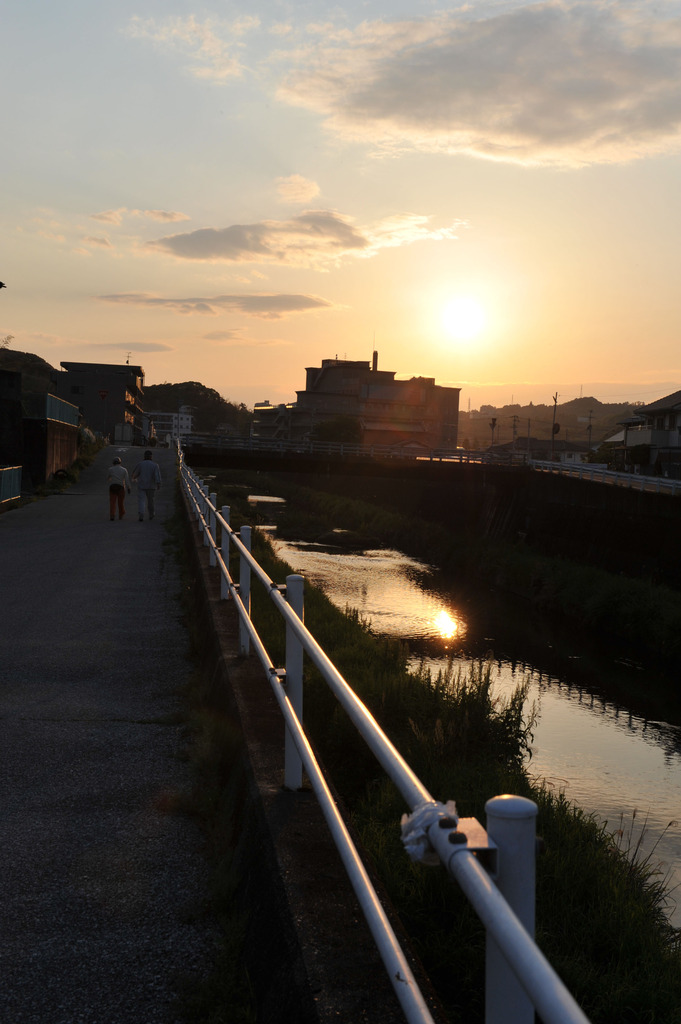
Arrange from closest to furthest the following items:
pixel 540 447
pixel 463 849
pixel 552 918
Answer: pixel 463 849 < pixel 552 918 < pixel 540 447

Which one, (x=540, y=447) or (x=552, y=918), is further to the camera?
(x=540, y=447)

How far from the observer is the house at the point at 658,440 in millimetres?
61375

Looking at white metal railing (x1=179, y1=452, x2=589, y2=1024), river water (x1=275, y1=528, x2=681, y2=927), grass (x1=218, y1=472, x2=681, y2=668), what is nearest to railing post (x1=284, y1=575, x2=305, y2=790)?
white metal railing (x1=179, y1=452, x2=589, y2=1024)

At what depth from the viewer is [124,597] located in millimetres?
11883

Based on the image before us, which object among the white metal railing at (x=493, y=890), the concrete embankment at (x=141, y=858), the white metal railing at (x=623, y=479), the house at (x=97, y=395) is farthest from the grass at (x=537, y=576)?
the house at (x=97, y=395)

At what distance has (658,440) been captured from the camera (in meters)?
63.2

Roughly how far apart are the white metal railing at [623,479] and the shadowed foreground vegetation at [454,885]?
88.7 feet

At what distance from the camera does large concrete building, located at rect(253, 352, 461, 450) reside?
10788 centimetres

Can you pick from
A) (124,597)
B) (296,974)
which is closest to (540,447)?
(124,597)

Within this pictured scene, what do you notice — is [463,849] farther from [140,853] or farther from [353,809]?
[353,809]

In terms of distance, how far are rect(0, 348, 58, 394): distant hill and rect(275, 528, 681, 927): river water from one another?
3263 inches

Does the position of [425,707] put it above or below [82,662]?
below

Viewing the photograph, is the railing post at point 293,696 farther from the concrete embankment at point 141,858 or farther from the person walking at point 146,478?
the person walking at point 146,478

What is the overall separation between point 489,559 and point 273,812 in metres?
35.2
